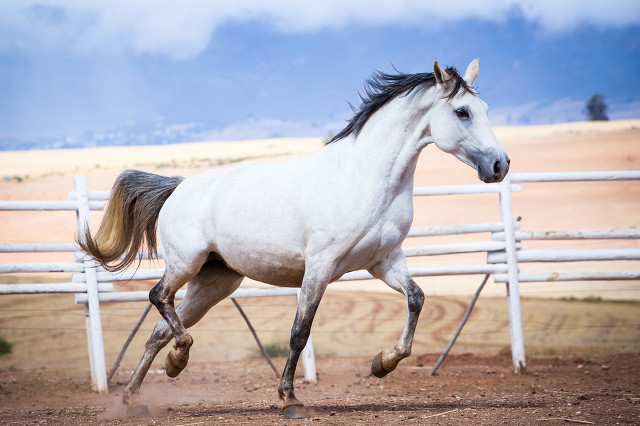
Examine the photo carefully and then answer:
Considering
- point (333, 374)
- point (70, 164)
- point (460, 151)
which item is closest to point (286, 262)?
point (460, 151)

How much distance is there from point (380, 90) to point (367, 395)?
99.6 inches

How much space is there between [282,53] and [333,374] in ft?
298

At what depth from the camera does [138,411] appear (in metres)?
4.90

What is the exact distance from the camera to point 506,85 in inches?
3322

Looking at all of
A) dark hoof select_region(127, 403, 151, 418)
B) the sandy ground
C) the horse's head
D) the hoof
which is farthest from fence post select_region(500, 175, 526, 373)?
the sandy ground

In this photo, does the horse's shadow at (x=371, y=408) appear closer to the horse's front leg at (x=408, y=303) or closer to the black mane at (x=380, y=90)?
the horse's front leg at (x=408, y=303)

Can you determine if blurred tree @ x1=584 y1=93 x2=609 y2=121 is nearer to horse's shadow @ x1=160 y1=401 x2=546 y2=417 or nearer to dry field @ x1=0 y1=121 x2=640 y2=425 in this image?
dry field @ x1=0 y1=121 x2=640 y2=425

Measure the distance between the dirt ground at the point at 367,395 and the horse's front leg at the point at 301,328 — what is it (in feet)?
0.33

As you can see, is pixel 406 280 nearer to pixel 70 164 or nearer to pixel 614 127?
pixel 70 164

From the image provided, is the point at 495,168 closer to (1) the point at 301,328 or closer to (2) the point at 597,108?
(1) the point at 301,328

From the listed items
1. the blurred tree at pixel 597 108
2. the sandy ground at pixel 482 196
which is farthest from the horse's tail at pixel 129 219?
the blurred tree at pixel 597 108

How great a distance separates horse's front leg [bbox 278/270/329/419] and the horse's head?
41.7 inches

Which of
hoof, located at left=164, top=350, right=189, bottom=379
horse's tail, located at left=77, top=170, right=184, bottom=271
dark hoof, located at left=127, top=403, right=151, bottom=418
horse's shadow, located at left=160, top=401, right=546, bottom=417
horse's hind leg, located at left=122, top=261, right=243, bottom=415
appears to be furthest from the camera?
horse's tail, located at left=77, top=170, right=184, bottom=271

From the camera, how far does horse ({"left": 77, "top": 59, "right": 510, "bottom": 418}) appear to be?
4.14 m
